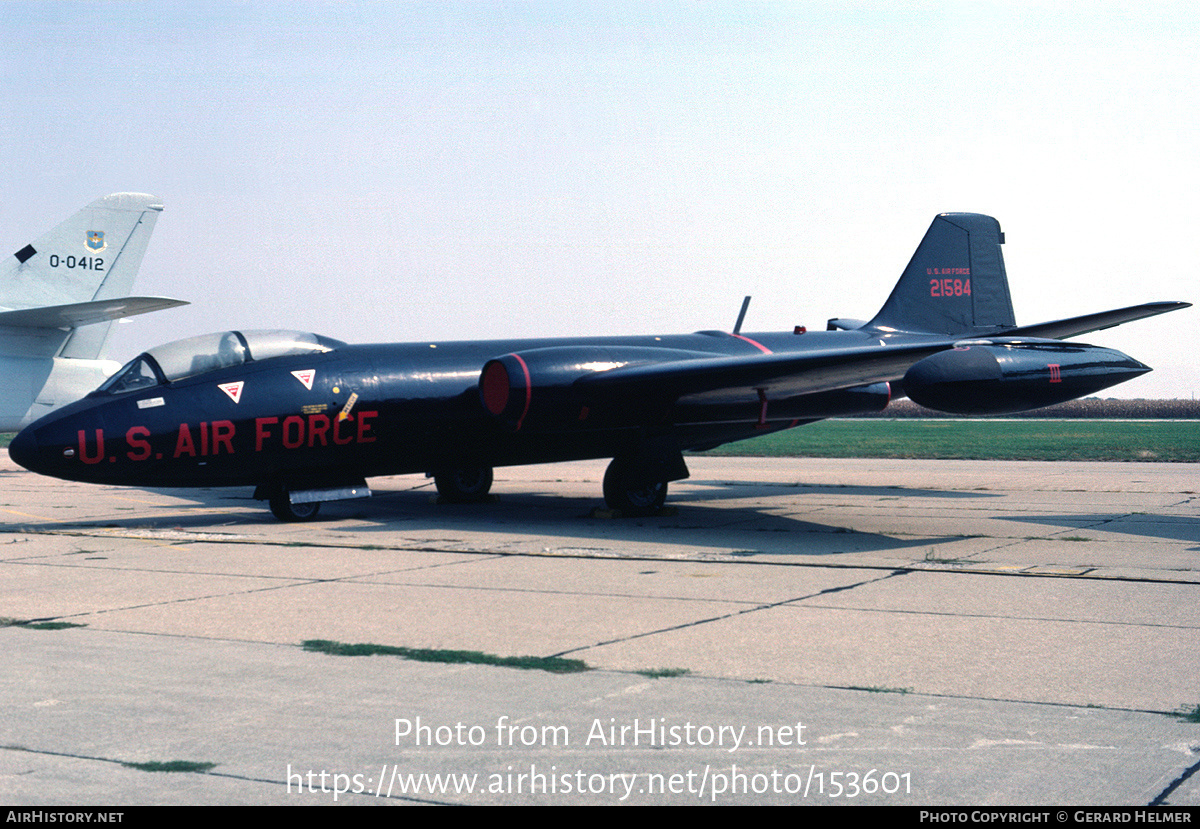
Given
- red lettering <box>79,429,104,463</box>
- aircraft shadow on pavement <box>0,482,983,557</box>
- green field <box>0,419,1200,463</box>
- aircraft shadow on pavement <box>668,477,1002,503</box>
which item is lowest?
green field <box>0,419,1200,463</box>

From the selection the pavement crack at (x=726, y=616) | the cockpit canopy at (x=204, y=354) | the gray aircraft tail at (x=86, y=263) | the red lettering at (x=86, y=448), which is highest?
the gray aircraft tail at (x=86, y=263)

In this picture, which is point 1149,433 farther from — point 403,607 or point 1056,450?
point 403,607

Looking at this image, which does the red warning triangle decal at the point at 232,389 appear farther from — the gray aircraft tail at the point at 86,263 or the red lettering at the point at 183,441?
the gray aircraft tail at the point at 86,263

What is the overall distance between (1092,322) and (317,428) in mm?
10987

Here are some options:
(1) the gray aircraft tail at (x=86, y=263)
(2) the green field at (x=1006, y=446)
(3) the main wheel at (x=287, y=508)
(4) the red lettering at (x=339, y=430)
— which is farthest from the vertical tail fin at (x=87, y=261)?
(2) the green field at (x=1006, y=446)

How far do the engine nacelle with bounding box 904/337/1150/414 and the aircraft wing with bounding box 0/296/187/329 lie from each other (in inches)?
646

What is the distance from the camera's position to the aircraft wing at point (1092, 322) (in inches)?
579

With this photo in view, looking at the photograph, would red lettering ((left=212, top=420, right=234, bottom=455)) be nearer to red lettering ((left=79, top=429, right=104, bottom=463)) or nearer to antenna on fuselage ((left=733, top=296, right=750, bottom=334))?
red lettering ((left=79, top=429, right=104, bottom=463))

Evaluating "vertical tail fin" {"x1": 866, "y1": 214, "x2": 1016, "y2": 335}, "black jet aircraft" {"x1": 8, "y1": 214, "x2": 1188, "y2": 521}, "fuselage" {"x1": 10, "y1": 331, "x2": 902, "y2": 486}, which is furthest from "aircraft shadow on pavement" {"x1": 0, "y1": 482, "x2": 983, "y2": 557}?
"vertical tail fin" {"x1": 866, "y1": 214, "x2": 1016, "y2": 335}

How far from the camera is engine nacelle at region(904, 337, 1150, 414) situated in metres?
13.2

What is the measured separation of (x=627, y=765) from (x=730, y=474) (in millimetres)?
22528

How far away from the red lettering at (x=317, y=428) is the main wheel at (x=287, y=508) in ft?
3.18

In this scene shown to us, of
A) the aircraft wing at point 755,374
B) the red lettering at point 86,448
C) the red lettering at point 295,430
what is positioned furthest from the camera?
the red lettering at point 295,430
